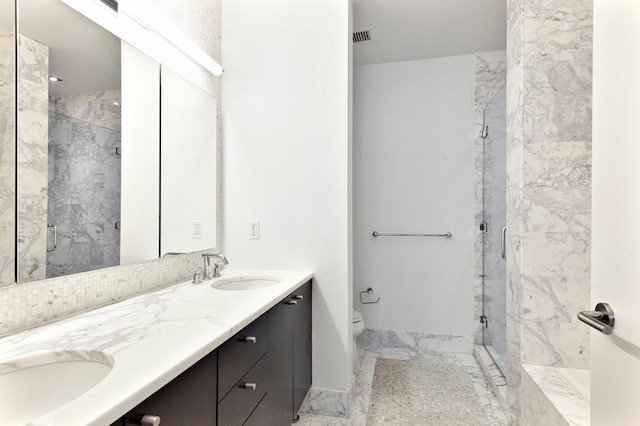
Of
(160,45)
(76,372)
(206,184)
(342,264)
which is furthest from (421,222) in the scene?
(76,372)

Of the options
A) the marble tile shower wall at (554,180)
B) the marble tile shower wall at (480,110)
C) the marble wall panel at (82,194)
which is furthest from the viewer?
the marble tile shower wall at (480,110)

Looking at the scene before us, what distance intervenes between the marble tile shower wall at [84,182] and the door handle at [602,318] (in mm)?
1574

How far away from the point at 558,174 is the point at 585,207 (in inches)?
7.7

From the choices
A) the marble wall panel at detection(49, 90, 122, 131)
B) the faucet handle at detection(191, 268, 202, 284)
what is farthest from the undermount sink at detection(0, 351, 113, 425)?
the faucet handle at detection(191, 268, 202, 284)

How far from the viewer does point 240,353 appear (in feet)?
3.59

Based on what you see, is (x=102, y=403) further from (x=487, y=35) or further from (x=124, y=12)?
(x=487, y=35)

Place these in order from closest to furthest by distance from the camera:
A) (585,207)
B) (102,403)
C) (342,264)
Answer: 1. (102,403)
2. (585,207)
3. (342,264)

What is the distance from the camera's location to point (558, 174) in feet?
5.30

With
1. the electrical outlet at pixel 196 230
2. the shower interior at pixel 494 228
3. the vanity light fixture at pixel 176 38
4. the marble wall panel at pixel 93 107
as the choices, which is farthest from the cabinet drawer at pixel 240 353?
the shower interior at pixel 494 228

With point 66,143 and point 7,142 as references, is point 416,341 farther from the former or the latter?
point 7,142

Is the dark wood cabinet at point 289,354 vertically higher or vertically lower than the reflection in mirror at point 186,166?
lower

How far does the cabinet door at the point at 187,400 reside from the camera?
2.27ft

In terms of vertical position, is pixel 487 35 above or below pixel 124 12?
above

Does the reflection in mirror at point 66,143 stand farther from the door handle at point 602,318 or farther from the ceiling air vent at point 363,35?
the ceiling air vent at point 363,35
